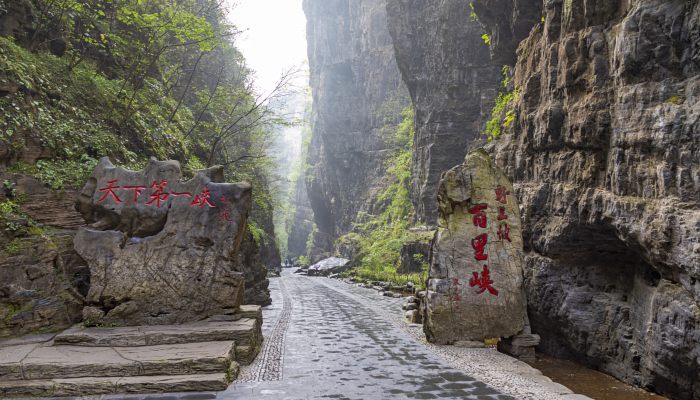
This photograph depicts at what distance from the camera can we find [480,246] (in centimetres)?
812

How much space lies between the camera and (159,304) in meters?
7.33

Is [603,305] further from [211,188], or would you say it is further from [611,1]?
[211,188]

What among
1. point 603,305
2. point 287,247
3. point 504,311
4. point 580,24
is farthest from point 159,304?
point 287,247

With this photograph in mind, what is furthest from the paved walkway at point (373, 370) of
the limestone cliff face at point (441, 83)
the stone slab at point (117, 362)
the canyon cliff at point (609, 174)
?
the limestone cliff face at point (441, 83)

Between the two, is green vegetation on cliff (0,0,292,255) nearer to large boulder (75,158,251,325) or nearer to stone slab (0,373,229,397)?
large boulder (75,158,251,325)

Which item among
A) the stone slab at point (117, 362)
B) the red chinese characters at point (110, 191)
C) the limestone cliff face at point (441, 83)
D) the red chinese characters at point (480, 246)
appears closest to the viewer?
the stone slab at point (117, 362)

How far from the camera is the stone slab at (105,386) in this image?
16.8ft

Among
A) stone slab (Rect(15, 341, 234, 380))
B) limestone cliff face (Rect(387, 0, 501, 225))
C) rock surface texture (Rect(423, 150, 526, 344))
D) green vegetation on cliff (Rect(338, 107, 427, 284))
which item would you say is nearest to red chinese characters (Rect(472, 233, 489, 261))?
rock surface texture (Rect(423, 150, 526, 344))

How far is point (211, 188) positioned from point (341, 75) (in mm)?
37820

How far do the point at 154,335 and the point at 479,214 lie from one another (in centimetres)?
A: 591

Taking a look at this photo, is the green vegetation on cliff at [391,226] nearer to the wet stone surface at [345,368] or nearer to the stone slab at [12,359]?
the wet stone surface at [345,368]

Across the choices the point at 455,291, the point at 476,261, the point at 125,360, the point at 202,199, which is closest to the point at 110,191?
the point at 202,199

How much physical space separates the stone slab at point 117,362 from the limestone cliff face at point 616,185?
220 inches

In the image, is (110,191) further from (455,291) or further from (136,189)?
(455,291)
